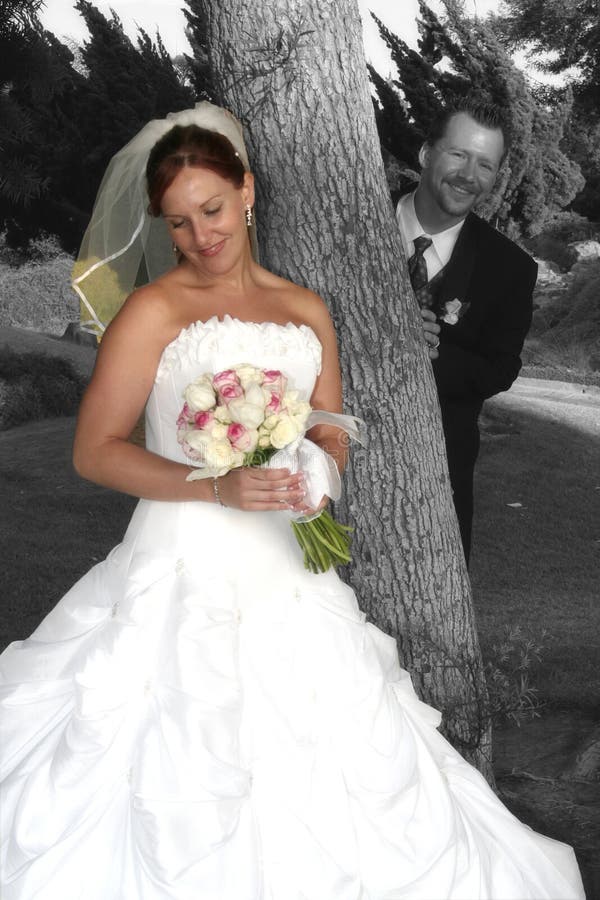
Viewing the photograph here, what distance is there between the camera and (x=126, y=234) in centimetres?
312

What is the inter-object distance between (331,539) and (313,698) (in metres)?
0.42

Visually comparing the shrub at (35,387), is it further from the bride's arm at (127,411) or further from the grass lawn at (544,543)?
the bride's arm at (127,411)

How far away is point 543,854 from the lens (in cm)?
291

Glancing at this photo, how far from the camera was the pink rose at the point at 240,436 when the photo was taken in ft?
8.01

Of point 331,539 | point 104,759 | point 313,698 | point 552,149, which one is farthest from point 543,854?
point 552,149

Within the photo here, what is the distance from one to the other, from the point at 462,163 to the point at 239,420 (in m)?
1.82

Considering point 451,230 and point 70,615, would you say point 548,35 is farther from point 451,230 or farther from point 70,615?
point 70,615

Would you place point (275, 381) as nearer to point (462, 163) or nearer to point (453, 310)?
point (453, 310)

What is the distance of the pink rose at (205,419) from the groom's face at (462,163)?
68.8 inches

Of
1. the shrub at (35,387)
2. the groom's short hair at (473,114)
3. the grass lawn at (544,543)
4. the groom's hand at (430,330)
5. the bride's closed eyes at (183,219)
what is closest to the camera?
the bride's closed eyes at (183,219)

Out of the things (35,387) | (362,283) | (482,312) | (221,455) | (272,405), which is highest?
(362,283)

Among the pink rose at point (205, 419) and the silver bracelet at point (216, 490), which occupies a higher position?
the pink rose at point (205, 419)

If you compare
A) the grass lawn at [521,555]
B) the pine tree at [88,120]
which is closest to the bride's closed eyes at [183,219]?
the grass lawn at [521,555]

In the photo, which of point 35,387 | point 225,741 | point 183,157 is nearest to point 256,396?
point 183,157
